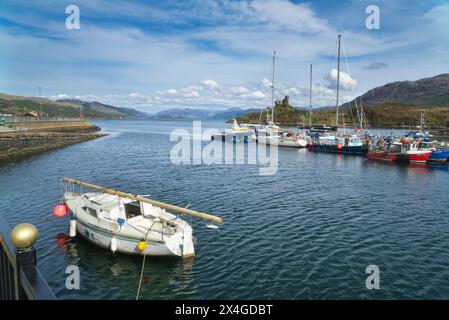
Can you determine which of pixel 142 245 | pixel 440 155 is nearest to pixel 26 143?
pixel 142 245

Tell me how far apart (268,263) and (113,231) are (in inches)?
446

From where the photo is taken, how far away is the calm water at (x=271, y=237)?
19828mm

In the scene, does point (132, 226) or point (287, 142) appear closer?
point (132, 226)

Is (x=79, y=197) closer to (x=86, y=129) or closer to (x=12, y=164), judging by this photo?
(x=12, y=164)

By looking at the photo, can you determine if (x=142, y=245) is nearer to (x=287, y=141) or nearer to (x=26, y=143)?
(x=26, y=143)

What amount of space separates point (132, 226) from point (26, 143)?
7100cm

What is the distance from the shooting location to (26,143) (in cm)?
7969

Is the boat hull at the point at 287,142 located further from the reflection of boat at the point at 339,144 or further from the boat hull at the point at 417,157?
the boat hull at the point at 417,157

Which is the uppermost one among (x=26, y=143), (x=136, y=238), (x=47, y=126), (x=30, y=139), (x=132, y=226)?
(x=47, y=126)

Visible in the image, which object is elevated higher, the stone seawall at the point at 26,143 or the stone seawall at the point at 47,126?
the stone seawall at the point at 47,126

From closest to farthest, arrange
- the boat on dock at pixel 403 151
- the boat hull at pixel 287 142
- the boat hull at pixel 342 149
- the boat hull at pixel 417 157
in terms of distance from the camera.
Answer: the boat hull at pixel 417 157
the boat on dock at pixel 403 151
the boat hull at pixel 342 149
the boat hull at pixel 287 142

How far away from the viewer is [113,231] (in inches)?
913

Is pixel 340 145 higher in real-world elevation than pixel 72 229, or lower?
higher

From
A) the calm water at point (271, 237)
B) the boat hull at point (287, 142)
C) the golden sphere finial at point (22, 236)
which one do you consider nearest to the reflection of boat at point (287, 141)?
the boat hull at point (287, 142)
